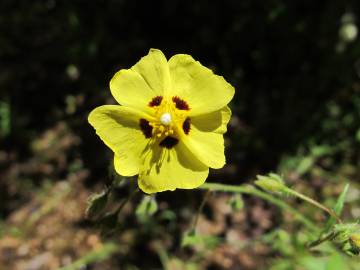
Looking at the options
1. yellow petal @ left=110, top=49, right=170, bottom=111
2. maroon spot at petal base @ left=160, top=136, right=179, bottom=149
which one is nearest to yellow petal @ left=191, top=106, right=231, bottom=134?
maroon spot at petal base @ left=160, top=136, right=179, bottom=149

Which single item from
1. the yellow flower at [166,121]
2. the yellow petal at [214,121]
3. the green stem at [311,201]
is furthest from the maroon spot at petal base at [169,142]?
the green stem at [311,201]

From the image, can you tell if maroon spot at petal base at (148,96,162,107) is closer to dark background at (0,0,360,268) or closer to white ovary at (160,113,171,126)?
white ovary at (160,113,171,126)

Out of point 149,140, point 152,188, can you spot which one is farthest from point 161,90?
point 152,188

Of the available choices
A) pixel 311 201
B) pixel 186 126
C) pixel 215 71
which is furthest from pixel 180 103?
pixel 215 71

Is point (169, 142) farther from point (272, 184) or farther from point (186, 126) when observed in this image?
point (272, 184)

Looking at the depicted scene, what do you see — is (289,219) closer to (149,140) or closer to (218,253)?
(218,253)
